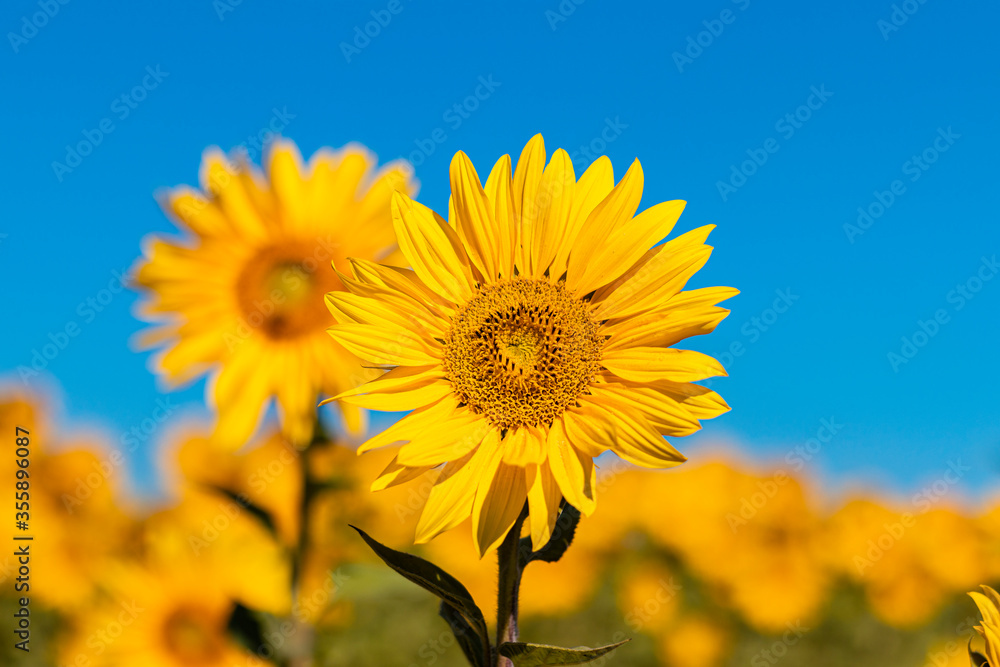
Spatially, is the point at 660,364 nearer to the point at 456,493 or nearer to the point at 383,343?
the point at 456,493

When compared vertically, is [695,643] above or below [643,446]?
below

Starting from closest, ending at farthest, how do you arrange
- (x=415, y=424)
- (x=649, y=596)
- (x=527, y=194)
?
(x=415, y=424)
(x=527, y=194)
(x=649, y=596)

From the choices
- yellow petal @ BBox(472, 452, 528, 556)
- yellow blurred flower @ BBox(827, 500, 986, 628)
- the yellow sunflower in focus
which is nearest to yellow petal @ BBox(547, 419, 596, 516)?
the yellow sunflower in focus

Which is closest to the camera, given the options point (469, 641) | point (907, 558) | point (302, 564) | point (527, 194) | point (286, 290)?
point (469, 641)

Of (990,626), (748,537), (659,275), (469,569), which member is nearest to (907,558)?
(748,537)

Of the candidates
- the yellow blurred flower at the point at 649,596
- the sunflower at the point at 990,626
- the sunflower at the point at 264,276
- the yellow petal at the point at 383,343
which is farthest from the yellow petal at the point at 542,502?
the yellow blurred flower at the point at 649,596

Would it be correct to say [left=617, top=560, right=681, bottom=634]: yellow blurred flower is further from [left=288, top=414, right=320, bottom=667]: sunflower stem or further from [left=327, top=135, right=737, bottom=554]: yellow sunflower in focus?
[left=327, top=135, right=737, bottom=554]: yellow sunflower in focus

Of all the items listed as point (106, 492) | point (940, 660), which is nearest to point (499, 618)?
point (940, 660)
